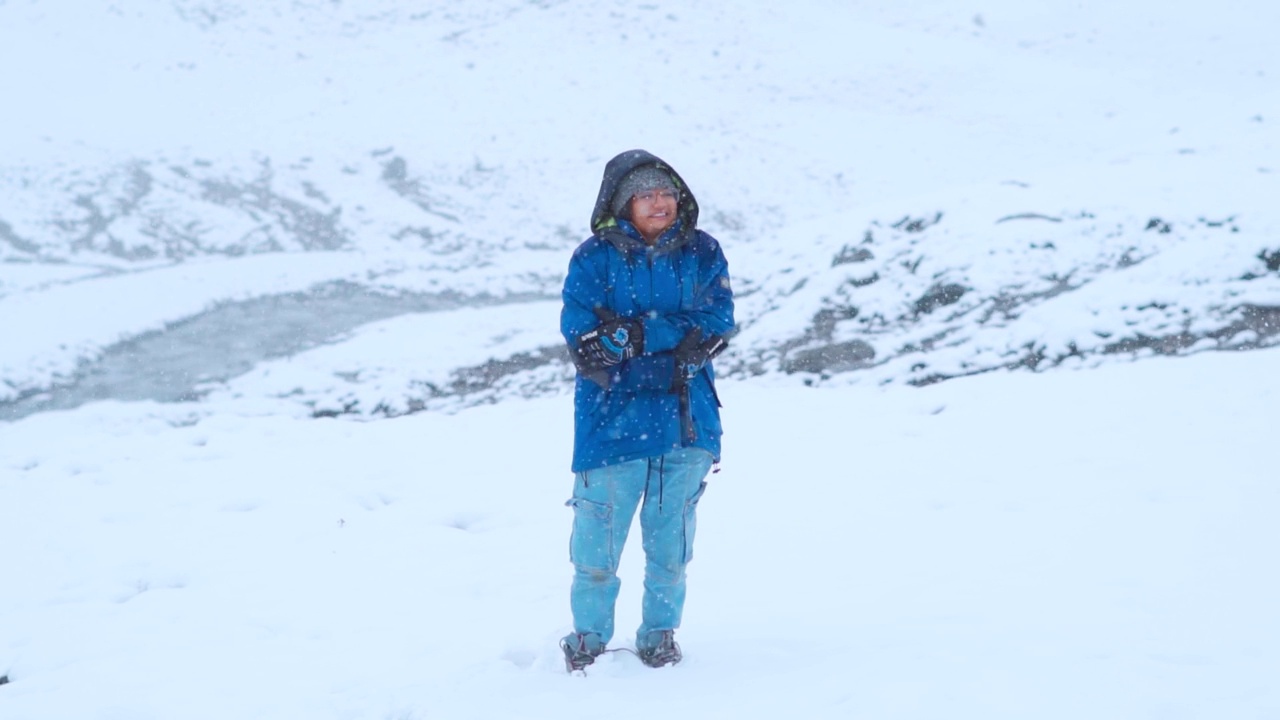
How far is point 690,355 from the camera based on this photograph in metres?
3.43

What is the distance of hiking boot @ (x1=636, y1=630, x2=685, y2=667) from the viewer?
12.0 ft

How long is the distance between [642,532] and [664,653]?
1.72ft

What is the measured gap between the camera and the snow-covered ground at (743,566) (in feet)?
11.0

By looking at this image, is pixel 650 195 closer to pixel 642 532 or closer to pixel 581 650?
pixel 642 532

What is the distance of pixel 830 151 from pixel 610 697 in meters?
24.8

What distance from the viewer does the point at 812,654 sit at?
365cm

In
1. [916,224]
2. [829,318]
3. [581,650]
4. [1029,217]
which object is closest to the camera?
→ [581,650]

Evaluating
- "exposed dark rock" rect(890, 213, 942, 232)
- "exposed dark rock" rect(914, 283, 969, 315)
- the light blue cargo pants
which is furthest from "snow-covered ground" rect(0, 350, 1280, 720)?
"exposed dark rock" rect(890, 213, 942, 232)

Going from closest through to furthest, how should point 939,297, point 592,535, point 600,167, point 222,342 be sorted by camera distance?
point 592,535, point 939,297, point 222,342, point 600,167

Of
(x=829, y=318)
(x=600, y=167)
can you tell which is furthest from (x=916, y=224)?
(x=600, y=167)

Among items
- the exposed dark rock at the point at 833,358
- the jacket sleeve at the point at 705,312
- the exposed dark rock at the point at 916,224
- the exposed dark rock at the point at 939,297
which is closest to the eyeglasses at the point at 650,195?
the jacket sleeve at the point at 705,312

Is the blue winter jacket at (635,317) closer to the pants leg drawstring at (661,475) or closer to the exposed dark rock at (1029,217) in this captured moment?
the pants leg drawstring at (661,475)

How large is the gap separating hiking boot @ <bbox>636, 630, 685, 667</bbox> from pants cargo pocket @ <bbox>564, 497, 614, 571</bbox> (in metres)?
0.39

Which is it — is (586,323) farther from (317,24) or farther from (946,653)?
(317,24)
